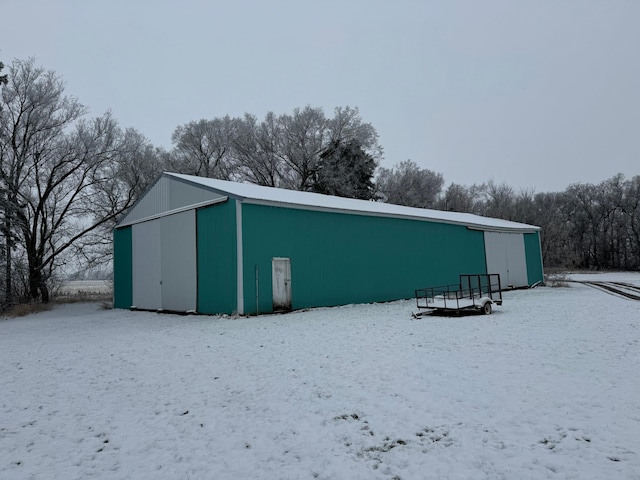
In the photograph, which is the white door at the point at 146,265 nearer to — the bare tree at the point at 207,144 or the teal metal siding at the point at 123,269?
the teal metal siding at the point at 123,269

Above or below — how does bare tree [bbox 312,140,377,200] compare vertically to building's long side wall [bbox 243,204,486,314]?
above

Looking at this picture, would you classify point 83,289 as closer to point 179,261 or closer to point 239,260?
point 179,261

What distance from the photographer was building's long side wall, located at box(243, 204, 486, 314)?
14.3 m

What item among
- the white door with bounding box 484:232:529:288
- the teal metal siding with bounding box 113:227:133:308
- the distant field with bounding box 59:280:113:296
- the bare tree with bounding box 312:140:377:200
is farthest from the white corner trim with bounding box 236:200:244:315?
the bare tree with bounding box 312:140:377:200

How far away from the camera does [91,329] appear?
12.9 metres

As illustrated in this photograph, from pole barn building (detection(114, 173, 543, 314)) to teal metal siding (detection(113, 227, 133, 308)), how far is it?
5 centimetres

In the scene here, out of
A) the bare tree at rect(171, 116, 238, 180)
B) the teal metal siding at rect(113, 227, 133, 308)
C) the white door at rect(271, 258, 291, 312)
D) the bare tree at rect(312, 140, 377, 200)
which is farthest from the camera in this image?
the bare tree at rect(171, 116, 238, 180)

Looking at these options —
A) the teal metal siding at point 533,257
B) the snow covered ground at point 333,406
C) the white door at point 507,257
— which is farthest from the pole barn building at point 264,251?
the teal metal siding at point 533,257

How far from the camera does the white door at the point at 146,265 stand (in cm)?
1755

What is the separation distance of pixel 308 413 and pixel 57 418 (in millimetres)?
2969

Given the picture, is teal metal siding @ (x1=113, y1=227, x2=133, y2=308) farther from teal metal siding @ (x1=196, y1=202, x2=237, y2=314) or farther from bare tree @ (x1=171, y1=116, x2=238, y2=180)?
bare tree @ (x1=171, y1=116, x2=238, y2=180)

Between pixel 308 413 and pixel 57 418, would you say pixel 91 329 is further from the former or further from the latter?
pixel 308 413

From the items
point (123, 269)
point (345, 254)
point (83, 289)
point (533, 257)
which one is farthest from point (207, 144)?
point (533, 257)

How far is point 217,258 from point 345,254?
5.07 meters
